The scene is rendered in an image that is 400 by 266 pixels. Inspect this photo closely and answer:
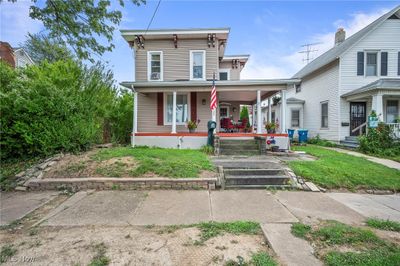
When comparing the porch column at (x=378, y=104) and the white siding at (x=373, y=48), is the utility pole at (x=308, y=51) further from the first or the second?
the porch column at (x=378, y=104)

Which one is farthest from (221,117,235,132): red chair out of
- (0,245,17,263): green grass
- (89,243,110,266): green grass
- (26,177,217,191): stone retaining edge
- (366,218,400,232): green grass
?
(0,245,17,263): green grass

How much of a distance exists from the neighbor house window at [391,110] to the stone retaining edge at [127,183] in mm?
13579

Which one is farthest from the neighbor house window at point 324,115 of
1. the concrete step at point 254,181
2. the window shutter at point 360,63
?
the concrete step at point 254,181

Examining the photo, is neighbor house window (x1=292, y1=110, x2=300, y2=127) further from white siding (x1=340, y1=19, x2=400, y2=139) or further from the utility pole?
the utility pole

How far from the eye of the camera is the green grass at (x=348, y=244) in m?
2.46

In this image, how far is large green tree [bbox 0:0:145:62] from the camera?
5.89m

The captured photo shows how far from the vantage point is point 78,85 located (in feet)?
33.9

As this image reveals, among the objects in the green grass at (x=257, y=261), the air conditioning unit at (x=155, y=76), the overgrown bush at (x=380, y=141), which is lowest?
the green grass at (x=257, y=261)

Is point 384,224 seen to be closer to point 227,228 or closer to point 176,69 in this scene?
point 227,228

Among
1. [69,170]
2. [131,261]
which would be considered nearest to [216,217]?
[131,261]

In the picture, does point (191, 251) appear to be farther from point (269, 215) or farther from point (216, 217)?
point (269, 215)

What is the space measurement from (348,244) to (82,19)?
7.73m

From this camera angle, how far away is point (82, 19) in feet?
20.4

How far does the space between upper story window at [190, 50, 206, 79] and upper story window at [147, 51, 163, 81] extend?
1.77 meters
